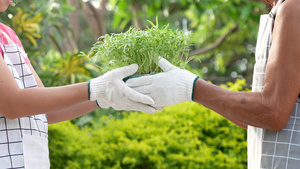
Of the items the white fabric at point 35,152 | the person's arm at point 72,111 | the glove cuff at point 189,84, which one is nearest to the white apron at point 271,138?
the glove cuff at point 189,84

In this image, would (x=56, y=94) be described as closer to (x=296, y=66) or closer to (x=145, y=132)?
(x=296, y=66)

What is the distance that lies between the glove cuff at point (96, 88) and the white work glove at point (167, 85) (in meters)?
0.10

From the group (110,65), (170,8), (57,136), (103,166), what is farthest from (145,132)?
(170,8)

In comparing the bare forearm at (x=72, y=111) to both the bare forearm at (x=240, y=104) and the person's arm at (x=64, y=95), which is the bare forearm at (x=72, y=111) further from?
the bare forearm at (x=240, y=104)

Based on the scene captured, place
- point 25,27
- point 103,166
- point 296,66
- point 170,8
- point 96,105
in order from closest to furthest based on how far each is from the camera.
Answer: point 296,66
point 96,105
point 103,166
point 25,27
point 170,8

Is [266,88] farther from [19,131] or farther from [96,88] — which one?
[19,131]

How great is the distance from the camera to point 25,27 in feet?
10.9

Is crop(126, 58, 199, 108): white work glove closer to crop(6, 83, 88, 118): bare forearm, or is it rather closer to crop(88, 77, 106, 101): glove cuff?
crop(88, 77, 106, 101): glove cuff

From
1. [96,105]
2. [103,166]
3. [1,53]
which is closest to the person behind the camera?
[1,53]

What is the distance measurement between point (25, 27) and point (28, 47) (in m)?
0.21

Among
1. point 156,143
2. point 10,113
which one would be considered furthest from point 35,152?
point 156,143

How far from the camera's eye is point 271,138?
143 centimetres

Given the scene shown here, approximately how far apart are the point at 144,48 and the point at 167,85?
18 cm

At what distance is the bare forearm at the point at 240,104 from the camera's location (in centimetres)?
134
